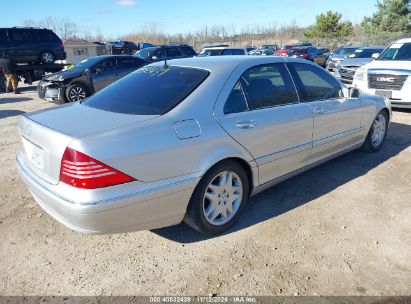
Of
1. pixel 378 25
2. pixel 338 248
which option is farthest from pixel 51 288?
pixel 378 25

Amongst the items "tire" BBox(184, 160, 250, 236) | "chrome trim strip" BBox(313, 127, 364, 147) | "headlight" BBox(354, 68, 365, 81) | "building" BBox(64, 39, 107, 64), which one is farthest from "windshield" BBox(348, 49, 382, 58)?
"building" BBox(64, 39, 107, 64)

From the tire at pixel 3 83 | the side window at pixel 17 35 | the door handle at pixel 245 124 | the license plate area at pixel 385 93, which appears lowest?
the tire at pixel 3 83

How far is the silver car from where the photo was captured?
8.18 ft

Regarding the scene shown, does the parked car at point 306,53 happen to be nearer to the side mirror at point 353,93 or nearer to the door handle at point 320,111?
the side mirror at point 353,93

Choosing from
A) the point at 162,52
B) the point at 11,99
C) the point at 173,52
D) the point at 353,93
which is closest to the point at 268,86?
the point at 353,93

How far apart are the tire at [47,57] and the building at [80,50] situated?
76.9 feet

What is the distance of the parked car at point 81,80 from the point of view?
993 cm

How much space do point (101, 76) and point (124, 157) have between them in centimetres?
873

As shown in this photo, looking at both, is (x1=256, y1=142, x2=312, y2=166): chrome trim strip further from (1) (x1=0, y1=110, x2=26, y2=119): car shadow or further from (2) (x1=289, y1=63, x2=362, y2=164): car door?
(1) (x1=0, y1=110, x2=26, y2=119): car shadow

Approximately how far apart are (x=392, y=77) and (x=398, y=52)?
4.96ft

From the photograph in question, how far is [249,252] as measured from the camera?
3023 millimetres

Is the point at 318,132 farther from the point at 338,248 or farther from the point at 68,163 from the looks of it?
the point at 68,163

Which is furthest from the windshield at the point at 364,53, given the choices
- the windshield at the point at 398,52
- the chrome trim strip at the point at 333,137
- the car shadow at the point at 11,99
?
the car shadow at the point at 11,99

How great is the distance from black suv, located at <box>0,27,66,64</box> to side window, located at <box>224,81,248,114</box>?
15239mm
